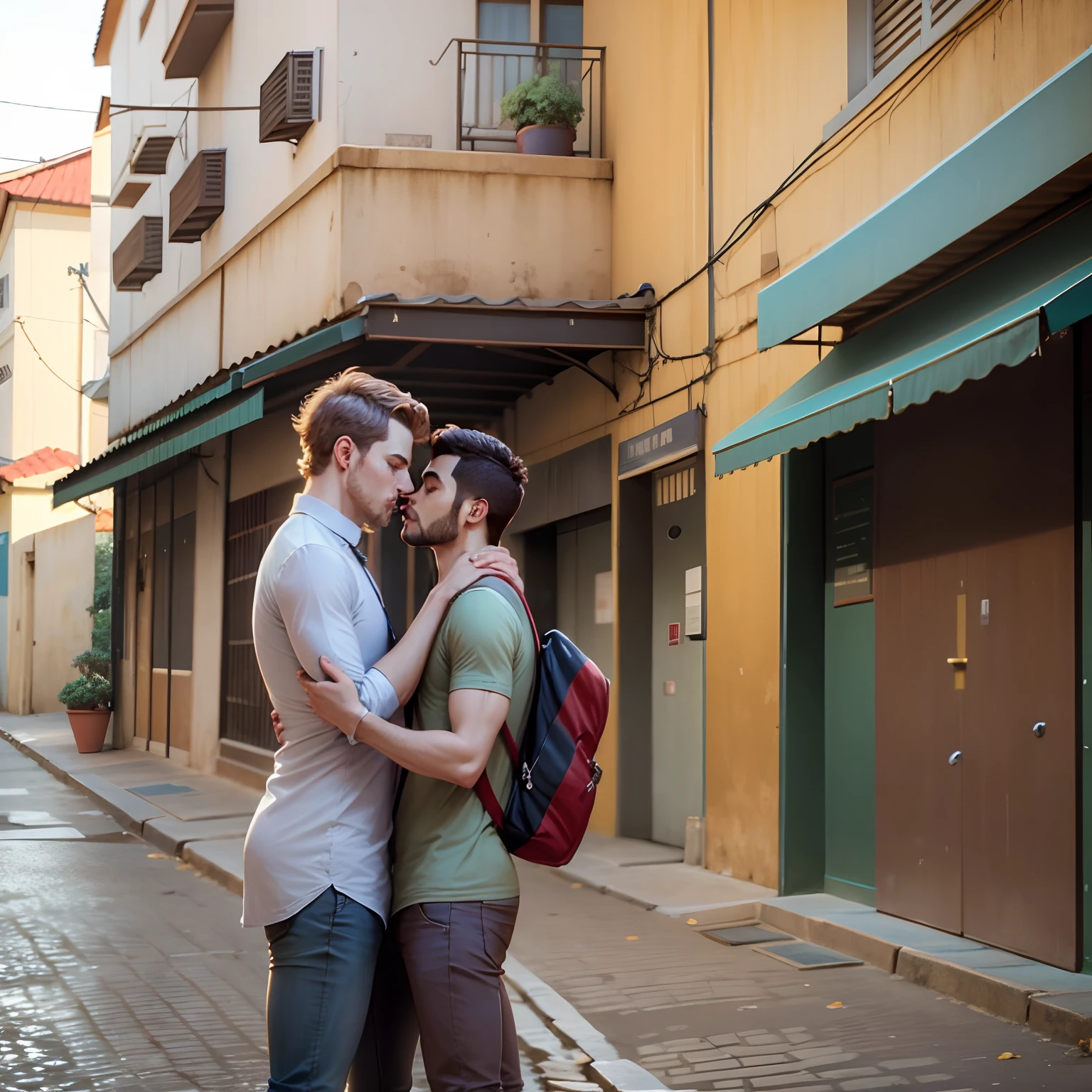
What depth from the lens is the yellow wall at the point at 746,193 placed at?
734cm

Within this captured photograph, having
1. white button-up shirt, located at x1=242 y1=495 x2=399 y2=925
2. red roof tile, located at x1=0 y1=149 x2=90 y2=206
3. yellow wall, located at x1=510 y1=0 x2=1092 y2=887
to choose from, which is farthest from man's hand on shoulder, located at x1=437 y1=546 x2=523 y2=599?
red roof tile, located at x1=0 y1=149 x2=90 y2=206

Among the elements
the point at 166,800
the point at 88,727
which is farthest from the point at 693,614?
the point at 88,727

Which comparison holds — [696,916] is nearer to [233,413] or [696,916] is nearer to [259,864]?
[259,864]

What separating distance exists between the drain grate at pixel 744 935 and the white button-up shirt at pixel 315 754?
4975 millimetres

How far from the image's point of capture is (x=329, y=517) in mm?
3236

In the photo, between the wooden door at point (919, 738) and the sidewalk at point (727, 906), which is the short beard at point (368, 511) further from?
the wooden door at point (919, 738)

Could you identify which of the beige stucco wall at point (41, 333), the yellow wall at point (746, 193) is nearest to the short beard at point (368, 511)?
the yellow wall at point (746, 193)

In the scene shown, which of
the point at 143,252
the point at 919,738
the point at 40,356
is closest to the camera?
the point at 919,738

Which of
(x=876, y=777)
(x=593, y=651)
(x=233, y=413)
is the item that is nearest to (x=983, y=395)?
(x=876, y=777)

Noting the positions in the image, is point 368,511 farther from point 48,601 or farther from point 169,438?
point 48,601

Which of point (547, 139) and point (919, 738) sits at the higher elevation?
point (547, 139)

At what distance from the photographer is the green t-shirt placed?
3.11m

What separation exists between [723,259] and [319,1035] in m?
7.76

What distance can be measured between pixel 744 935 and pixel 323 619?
5519 mm
